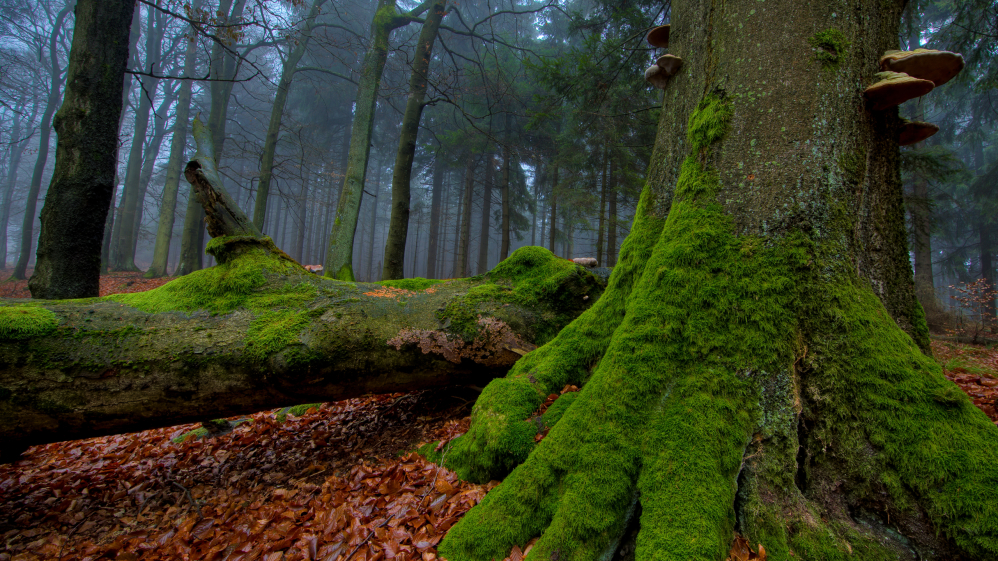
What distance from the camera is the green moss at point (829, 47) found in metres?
2.30

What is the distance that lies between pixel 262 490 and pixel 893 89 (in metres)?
5.20

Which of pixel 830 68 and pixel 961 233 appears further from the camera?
pixel 961 233

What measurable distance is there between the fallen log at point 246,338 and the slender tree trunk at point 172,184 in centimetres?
1698

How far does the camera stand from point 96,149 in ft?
14.3

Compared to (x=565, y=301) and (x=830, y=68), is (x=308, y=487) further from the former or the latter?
(x=830, y=68)

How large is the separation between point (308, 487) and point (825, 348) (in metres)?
3.67

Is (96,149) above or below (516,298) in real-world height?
above

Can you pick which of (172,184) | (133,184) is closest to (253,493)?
(172,184)

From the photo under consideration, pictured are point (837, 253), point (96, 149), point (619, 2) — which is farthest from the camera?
point (619, 2)

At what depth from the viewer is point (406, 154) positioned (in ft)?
31.0

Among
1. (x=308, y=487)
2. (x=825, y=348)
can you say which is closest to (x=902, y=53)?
(x=825, y=348)

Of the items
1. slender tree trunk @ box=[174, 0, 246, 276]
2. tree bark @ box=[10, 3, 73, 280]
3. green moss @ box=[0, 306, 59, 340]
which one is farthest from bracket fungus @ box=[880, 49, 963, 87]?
tree bark @ box=[10, 3, 73, 280]

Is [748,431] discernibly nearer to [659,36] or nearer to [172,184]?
[659,36]

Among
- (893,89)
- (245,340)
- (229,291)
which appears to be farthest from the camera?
(229,291)
